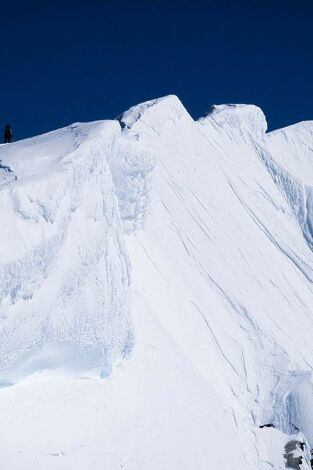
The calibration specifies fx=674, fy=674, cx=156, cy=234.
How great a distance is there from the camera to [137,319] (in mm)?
13797

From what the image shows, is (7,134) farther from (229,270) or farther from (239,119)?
(239,119)

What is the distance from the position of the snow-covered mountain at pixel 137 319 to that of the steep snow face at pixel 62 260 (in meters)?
→ 0.03

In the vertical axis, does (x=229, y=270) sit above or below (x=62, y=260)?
below

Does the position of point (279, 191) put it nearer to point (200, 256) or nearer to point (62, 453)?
point (200, 256)

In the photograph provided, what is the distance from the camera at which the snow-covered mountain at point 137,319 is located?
33.6 ft

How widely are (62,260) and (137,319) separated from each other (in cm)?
306

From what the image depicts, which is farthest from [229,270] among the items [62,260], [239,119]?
[239,119]

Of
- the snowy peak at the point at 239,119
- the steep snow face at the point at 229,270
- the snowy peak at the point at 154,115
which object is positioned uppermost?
the snowy peak at the point at 154,115

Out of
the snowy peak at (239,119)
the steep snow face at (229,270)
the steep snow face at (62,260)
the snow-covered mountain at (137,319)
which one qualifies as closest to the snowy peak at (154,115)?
the steep snow face at (229,270)

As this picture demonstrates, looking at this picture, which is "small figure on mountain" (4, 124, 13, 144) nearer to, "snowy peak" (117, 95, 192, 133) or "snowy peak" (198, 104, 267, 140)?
"snowy peak" (117, 95, 192, 133)

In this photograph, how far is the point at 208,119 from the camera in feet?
89.9

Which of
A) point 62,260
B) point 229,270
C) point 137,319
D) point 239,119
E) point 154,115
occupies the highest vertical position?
point 154,115

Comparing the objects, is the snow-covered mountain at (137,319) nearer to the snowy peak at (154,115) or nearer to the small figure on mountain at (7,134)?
the snowy peak at (154,115)

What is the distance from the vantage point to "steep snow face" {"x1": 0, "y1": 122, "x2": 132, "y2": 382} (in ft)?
33.7
